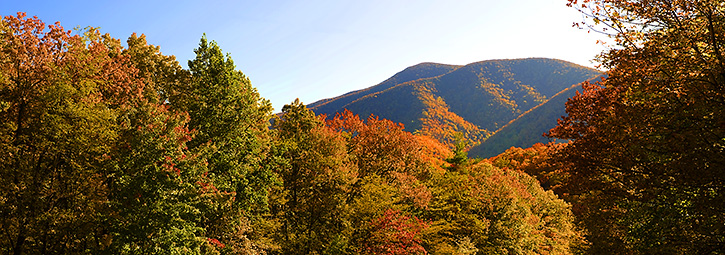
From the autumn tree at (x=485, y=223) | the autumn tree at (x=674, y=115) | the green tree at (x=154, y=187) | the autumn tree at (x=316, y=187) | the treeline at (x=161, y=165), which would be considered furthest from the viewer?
the autumn tree at (x=485, y=223)

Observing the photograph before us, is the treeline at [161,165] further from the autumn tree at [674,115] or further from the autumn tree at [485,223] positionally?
the autumn tree at [674,115]

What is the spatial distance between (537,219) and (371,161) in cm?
1780

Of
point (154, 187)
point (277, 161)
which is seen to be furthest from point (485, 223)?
point (154, 187)

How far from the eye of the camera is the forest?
9242 mm

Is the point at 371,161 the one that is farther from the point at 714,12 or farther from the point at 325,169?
the point at 714,12

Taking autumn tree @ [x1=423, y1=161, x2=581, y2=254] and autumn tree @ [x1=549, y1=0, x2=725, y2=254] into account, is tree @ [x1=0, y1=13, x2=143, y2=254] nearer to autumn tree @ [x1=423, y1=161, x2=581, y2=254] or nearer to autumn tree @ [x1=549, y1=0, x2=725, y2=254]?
autumn tree @ [x1=549, y1=0, x2=725, y2=254]

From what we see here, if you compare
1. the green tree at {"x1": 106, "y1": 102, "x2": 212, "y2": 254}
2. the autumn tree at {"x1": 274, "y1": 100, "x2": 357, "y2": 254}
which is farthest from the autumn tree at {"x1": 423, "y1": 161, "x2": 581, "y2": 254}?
the green tree at {"x1": 106, "y1": 102, "x2": 212, "y2": 254}

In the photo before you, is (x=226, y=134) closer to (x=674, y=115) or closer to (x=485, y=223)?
(x=674, y=115)

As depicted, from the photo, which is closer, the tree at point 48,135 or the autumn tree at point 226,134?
the tree at point 48,135

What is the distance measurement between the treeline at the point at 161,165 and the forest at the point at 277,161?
0.09 meters

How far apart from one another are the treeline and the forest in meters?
0.09

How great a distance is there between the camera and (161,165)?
51.4 ft

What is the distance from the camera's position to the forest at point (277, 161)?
9.24 m

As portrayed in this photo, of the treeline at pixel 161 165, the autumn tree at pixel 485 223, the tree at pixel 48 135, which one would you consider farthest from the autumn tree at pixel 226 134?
the autumn tree at pixel 485 223
